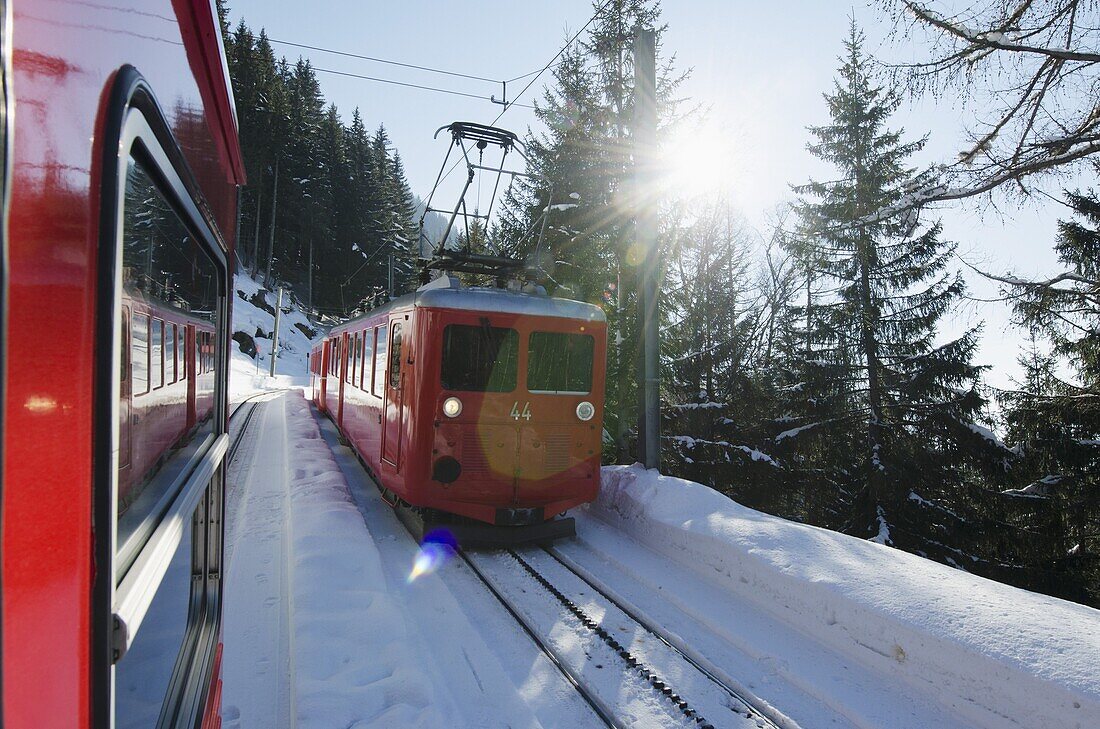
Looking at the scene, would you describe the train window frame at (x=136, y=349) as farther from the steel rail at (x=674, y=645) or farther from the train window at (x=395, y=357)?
the train window at (x=395, y=357)

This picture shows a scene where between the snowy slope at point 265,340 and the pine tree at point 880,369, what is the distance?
25146mm

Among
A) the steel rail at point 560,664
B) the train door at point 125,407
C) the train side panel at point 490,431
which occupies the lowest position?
the steel rail at point 560,664

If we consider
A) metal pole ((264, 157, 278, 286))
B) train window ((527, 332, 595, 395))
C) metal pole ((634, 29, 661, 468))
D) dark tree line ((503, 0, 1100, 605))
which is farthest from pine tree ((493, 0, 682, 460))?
metal pole ((264, 157, 278, 286))

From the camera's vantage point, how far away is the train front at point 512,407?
21.9ft

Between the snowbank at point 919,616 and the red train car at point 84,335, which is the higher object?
the red train car at point 84,335

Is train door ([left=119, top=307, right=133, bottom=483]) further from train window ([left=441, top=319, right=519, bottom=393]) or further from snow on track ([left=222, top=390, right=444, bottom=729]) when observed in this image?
train window ([left=441, top=319, right=519, bottom=393])

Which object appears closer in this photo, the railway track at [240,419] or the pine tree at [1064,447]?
the pine tree at [1064,447]

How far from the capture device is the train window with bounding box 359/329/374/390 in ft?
30.4

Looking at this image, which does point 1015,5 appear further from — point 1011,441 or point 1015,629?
point 1011,441

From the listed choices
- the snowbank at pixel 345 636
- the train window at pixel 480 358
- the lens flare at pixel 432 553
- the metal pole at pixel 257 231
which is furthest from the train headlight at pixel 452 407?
the metal pole at pixel 257 231

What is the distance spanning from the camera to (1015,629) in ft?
12.3

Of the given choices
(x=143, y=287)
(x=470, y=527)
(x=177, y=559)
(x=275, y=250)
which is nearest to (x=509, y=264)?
(x=470, y=527)

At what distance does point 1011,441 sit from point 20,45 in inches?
590

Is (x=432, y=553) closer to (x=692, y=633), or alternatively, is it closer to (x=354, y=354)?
(x=692, y=633)
